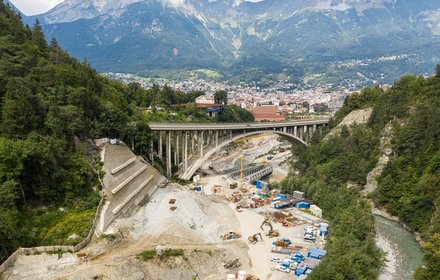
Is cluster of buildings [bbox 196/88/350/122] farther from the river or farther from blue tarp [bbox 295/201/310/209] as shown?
the river

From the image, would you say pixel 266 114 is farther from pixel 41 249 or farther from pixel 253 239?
pixel 41 249

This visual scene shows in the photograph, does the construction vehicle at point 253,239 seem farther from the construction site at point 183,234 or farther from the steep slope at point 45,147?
the steep slope at point 45,147

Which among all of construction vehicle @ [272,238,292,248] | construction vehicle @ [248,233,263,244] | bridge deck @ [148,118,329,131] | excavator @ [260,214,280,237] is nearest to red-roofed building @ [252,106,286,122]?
bridge deck @ [148,118,329,131]

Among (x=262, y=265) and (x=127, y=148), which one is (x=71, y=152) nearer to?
(x=127, y=148)

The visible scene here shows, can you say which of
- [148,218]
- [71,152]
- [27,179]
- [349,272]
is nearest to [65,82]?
[71,152]

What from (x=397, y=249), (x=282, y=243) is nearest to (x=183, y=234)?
(x=282, y=243)
